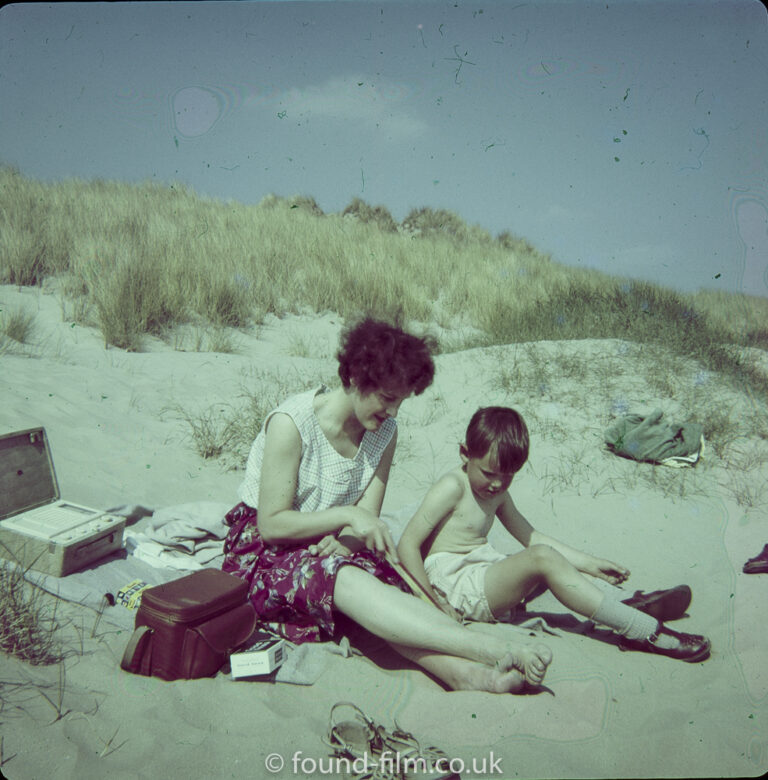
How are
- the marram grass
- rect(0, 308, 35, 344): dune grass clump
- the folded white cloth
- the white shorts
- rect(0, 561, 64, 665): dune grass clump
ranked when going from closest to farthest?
rect(0, 561, 64, 665): dune grass clump → the white shorts → the folded white cloth → rect(0, 308, 35, 344): dune grass clump → the marram grass

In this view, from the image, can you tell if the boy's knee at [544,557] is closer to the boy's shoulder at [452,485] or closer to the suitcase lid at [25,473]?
the boy's shoulder at [452,485]

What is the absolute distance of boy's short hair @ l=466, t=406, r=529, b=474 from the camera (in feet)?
9.23

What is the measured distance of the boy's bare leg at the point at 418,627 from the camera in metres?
2.32

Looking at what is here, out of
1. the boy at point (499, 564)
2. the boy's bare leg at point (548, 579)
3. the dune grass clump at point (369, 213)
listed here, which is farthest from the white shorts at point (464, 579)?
the dune grass clump at point (369, 213)

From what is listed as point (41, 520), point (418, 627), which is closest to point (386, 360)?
point (418, 627)

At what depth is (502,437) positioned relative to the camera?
9.28ft

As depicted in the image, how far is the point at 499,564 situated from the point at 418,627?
636 millimetres

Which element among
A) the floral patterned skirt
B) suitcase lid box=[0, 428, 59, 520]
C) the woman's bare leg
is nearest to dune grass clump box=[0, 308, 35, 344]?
suitcase lid box=[0, 428, 59, 520]

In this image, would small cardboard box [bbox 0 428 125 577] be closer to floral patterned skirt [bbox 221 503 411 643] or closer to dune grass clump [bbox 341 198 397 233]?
floral patterned skirt [bbox 221 503 411 643]

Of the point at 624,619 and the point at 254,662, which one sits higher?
the point at 624,619

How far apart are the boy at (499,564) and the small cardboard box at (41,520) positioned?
58.6 inches

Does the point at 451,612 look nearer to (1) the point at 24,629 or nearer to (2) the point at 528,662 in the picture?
(2) the point at 528,662

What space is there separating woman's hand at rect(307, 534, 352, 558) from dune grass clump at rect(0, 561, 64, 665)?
102cm

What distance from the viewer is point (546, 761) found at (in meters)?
2.08
